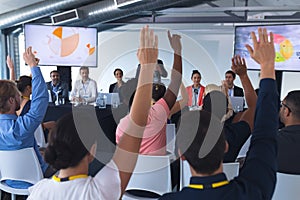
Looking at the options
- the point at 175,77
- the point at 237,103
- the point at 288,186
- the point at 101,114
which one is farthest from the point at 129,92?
the point at 237,103

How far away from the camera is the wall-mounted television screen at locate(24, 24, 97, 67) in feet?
19.0

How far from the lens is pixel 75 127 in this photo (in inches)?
40.8

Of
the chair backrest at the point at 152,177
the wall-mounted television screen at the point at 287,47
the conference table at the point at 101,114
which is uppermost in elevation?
the wall-mounted television screen at the point at 287,47

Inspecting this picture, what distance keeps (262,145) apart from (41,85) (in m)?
1.27

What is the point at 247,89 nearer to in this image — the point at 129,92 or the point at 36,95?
the point at 129,92

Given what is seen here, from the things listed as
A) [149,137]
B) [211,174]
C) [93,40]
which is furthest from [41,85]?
[93,40]

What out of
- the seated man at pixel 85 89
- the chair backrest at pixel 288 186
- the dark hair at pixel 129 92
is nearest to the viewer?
the chair backrest at pixel 288 186

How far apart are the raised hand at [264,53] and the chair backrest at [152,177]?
40.1 inches

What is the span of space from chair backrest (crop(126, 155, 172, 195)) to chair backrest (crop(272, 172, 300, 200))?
637 millimetres

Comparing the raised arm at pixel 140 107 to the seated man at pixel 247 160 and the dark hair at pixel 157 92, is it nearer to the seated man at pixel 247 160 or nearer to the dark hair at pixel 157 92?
the seated man at pixel 247 160

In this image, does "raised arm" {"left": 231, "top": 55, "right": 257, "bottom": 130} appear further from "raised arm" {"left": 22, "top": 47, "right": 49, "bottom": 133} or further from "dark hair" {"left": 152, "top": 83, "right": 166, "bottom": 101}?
"raised arm" {"left": 22, "top": 47, "right": 49, "bottom": 133}

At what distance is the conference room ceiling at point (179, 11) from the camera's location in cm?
604

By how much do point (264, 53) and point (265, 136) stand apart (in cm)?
27

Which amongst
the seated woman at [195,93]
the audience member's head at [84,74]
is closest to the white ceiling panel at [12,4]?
the audience member's head at [84,74]
